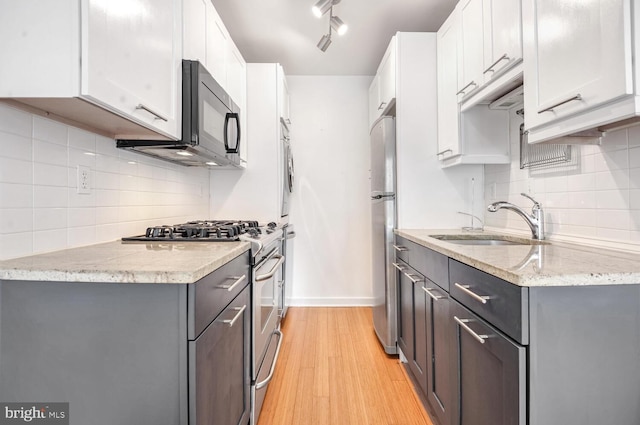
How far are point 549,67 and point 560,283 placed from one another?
815 millimetres

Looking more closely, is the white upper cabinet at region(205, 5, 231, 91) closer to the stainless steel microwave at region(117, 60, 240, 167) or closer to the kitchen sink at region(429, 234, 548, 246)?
the stainless steel microwave at region(117, 60, 240, 167)

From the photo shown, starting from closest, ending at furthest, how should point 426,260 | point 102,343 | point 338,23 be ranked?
point 102,343
point 426,260
point 338,23

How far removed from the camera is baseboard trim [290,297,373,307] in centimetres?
339

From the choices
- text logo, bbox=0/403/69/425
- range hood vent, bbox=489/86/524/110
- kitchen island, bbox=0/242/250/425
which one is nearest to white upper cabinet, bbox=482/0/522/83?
range hood vent, bbox=489/86/524/110

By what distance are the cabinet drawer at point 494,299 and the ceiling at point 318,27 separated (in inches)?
78.7

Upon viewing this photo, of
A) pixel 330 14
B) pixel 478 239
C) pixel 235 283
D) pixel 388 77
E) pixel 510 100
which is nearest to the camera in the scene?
pixel 235 283

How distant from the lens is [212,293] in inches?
37.9

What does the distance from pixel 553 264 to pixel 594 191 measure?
0.68 m

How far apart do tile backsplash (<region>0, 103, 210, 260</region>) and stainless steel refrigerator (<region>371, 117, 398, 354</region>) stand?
151 cm

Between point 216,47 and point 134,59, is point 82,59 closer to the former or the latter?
point 134,59

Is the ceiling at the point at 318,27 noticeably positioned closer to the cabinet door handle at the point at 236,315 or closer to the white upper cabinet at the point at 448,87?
the white upper cabinet at the point at 448,87

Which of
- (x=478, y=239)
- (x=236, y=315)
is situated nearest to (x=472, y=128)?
(x=478, y=239)

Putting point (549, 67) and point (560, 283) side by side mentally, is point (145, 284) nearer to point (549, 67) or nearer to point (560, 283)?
point (560, 283)

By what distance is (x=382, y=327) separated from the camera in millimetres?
2402
